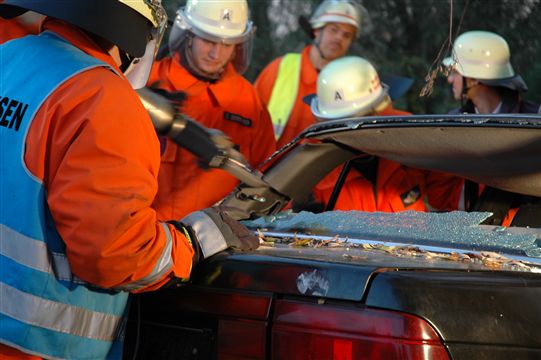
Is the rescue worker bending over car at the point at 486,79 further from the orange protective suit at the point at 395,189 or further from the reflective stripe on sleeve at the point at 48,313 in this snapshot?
the reflective stripe on sleeve at the point at 48,313

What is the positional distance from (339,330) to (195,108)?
128 inches

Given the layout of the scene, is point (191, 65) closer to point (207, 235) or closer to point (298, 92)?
point (298, 92)

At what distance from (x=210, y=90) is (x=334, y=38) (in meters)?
1.76

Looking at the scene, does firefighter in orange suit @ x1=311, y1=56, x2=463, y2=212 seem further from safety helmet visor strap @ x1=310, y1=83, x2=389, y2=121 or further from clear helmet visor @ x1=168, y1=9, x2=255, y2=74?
clear helmet visor @ x1=168, y1=9, x2=255, y2=74

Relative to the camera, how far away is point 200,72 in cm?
543

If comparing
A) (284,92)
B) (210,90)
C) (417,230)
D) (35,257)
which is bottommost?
(284,92)

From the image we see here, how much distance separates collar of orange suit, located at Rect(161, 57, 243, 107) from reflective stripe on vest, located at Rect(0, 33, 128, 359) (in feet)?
9.22

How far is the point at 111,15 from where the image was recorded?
264cm

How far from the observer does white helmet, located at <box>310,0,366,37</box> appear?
696 cm

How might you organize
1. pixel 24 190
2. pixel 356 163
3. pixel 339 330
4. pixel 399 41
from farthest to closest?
pixel 399 41, pixel 356 163, pixel 24 190, pixel 339 330

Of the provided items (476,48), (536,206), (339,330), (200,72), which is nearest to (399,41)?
(476,48)

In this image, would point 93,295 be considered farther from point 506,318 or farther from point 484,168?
point 484,168

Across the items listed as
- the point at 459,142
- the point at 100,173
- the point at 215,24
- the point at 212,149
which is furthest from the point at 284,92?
the point at 100,173

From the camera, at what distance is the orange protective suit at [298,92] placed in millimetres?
6266
